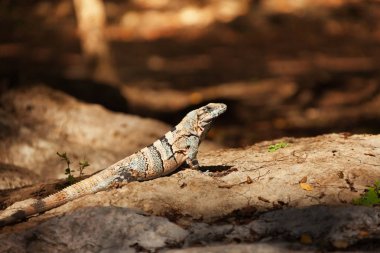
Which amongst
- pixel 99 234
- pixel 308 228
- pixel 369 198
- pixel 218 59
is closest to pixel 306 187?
pixel 369 198

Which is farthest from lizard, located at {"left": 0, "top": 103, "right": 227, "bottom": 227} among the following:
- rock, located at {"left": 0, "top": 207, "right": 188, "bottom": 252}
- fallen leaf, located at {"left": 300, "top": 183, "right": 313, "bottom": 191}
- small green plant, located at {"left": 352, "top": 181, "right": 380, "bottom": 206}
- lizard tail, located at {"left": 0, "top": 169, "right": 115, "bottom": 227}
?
small green plant, located at {"left": 352, "top": 181, "right": 380, "bottom": 206}

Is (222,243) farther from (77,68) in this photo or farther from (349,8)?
Result: (349,8)

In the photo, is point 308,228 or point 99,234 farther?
point 99,234

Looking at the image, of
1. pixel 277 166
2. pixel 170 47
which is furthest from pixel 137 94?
pixel 277 166

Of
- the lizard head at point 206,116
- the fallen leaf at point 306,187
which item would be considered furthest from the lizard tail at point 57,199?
the fallen leaf at point 306,187

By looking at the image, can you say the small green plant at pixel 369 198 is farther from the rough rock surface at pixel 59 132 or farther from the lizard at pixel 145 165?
the rough rock surface at pixel 59 132

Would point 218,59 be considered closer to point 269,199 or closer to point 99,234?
point 269,199
